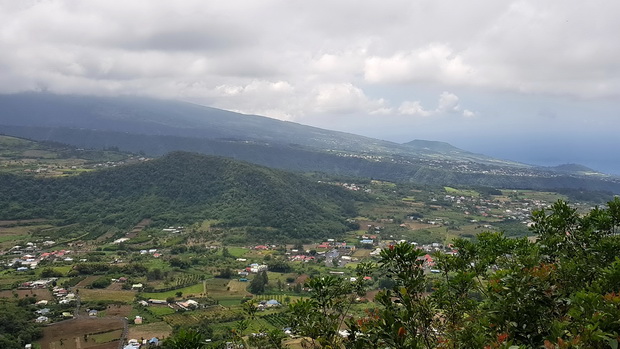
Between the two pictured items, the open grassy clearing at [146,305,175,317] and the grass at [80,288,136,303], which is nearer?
the open grassy clearing at [146,305,175,317]

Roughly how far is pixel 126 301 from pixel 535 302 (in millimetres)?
33304

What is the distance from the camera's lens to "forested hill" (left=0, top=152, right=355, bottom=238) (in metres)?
58.6

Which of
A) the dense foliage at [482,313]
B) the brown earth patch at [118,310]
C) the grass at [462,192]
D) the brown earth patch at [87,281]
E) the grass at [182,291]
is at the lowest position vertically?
the brown earth patch at [87,281]

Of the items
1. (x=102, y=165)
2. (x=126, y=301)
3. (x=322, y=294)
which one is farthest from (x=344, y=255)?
(x=102, y=165)

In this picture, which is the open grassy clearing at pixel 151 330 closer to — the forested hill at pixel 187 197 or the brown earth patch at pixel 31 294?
the brown earth patch at pixel 31 294

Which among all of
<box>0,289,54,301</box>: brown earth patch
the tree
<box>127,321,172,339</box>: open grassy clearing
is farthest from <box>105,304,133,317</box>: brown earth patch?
the tree

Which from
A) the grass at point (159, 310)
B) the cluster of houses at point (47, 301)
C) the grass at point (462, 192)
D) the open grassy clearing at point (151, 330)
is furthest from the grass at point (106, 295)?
the grass at point (462, 192)

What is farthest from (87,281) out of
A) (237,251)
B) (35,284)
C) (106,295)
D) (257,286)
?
(237,251)

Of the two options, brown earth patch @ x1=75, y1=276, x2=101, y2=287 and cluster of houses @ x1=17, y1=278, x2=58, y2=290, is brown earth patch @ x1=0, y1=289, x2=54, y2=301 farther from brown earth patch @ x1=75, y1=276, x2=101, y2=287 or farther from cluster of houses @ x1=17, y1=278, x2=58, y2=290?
brown earth patch @ x1=75, y1=276, x2=101, y2=287

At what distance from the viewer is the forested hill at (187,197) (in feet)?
192

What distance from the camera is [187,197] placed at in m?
67.4

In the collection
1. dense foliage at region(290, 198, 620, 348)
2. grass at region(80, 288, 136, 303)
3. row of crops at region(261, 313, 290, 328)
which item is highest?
dense foliage at region(290, 198, 620, 348)

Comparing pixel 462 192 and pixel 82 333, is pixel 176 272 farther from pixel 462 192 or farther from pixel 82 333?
pixel 462 192

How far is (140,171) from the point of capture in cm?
7206
